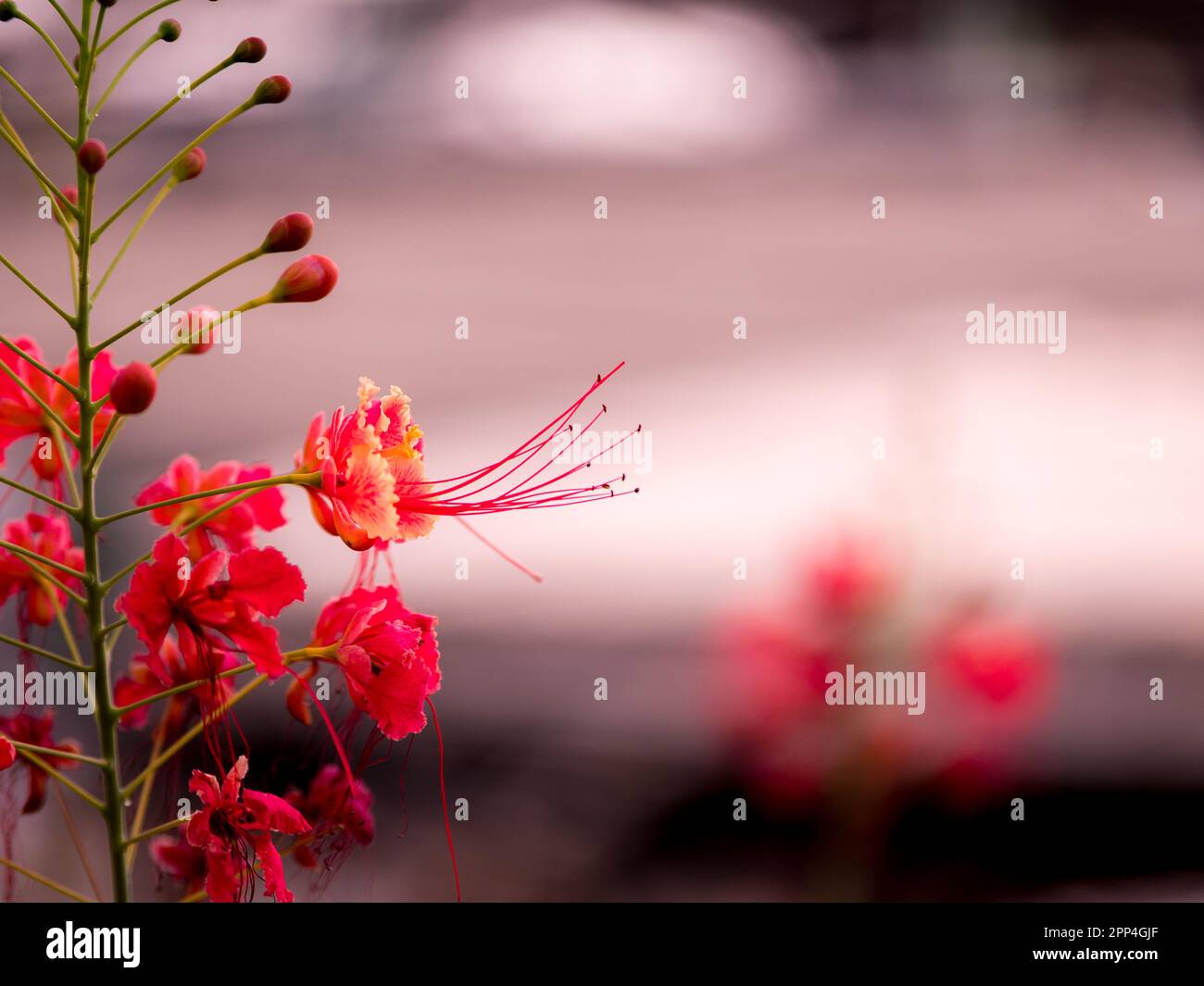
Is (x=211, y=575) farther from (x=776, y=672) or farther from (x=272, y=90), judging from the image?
(x=776, y=672)

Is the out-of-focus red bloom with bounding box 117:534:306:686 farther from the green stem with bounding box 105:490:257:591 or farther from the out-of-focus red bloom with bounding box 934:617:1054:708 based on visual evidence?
the out-of-focus red bloom with bounding box 934:617:1054:708

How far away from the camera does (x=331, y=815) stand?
1.42ft

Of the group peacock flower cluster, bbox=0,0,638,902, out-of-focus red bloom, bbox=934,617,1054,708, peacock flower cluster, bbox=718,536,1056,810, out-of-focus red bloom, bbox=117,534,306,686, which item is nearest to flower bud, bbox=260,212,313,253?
peacock flower cluster, bbox=0,0,638,902

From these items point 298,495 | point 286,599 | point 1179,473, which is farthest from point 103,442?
point 1179,473

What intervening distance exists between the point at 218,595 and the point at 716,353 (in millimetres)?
877

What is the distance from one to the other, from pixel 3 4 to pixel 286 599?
25cm

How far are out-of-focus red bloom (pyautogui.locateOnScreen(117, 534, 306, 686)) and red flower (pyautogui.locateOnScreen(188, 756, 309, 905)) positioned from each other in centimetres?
4

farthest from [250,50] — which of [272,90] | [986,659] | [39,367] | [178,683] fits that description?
[986,659]

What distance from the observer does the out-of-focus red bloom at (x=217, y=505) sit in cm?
45

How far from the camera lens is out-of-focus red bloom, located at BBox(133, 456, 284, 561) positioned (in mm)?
446

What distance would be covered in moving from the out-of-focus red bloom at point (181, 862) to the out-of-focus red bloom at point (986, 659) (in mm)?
656

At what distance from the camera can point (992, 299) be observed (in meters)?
1.20

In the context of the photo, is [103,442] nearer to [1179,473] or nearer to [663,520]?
[663,520]

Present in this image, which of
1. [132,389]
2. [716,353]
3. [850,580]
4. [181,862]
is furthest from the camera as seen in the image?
[716,353]
